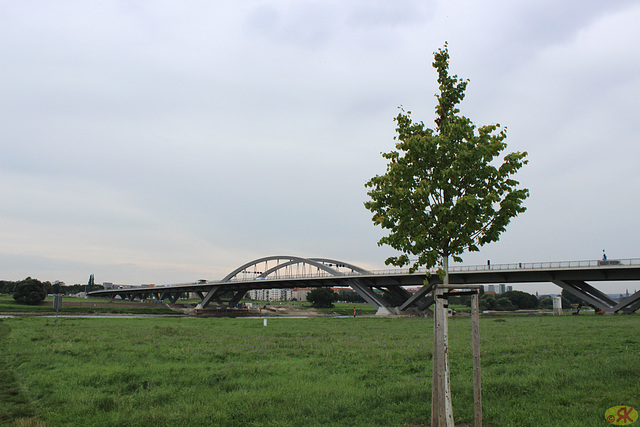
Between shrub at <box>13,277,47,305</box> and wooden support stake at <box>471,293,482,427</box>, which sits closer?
wooden support stake at <box>471,293,482,427</box>

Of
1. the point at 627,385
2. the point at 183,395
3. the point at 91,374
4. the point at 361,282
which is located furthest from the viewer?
the point at 361,282

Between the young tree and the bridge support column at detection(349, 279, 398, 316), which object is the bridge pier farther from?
the young tree

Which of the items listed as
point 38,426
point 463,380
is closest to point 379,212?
point 463,380

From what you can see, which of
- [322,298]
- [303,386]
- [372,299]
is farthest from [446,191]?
[322,298]

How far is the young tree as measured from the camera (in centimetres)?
849

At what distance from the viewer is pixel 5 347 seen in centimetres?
2031

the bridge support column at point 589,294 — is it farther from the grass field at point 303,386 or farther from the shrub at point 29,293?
the shrub at point 29,293

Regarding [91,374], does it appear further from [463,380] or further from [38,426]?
[463,380]

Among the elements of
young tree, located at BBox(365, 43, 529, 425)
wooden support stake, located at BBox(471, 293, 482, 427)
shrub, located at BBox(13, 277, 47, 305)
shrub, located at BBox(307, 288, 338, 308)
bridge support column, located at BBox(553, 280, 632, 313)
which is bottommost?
shrub, located at BBox(307, 288, 338, 308)

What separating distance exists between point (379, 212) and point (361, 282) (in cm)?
7836

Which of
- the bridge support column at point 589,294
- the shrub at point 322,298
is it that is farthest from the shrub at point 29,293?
the bridge support column at point 589,294

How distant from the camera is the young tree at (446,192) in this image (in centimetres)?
849

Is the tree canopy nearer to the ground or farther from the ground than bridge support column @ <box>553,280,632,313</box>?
farther from the ground

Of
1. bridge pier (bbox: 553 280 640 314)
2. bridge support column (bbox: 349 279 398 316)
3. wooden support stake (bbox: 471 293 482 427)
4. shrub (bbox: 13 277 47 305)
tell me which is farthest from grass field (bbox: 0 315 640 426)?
shrub (bbox: 13 277 47 305)
